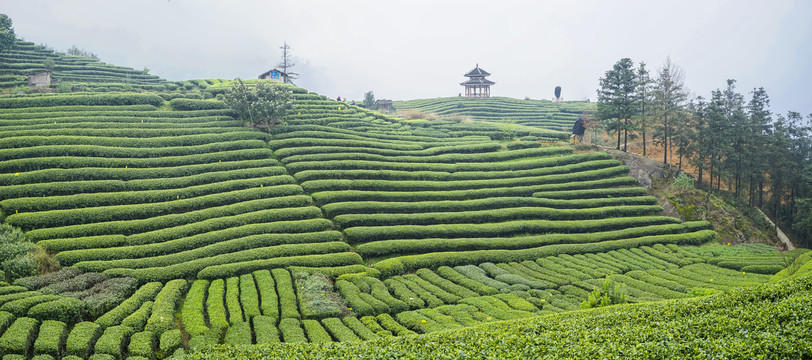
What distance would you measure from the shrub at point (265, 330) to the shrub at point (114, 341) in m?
3.89

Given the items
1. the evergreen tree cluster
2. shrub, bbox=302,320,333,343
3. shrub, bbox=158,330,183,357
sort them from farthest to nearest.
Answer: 1. the evergreen tree cluster
2. shrub, bbox=302,320,333,343
3. shrub, bbox=158,330,183,357

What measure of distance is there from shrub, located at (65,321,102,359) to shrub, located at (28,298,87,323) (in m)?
0.85

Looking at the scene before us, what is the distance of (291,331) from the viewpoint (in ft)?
54.7

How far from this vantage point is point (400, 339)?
11.5 m

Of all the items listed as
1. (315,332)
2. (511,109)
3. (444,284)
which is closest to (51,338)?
(315,332)

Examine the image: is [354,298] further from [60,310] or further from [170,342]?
[60,310]

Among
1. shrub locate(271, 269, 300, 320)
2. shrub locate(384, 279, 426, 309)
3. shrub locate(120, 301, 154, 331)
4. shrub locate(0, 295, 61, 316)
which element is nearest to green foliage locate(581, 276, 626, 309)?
shrub locate(384, 279, 426, 309)

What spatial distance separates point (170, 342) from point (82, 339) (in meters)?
2.46

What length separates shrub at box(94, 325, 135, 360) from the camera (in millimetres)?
14273

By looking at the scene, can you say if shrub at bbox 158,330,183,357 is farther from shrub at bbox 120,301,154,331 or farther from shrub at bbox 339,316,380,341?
shrub at bbox 339,316,380,341

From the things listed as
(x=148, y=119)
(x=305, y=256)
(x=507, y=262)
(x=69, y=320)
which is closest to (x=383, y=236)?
(x=305, y=256)

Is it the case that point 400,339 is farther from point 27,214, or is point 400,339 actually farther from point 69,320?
point 27,214

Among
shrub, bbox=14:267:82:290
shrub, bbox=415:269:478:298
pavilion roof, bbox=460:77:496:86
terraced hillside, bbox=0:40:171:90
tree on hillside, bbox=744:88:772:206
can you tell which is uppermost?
pavilion roof, bbox=460:77:496:86

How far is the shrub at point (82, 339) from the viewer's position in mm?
14172
